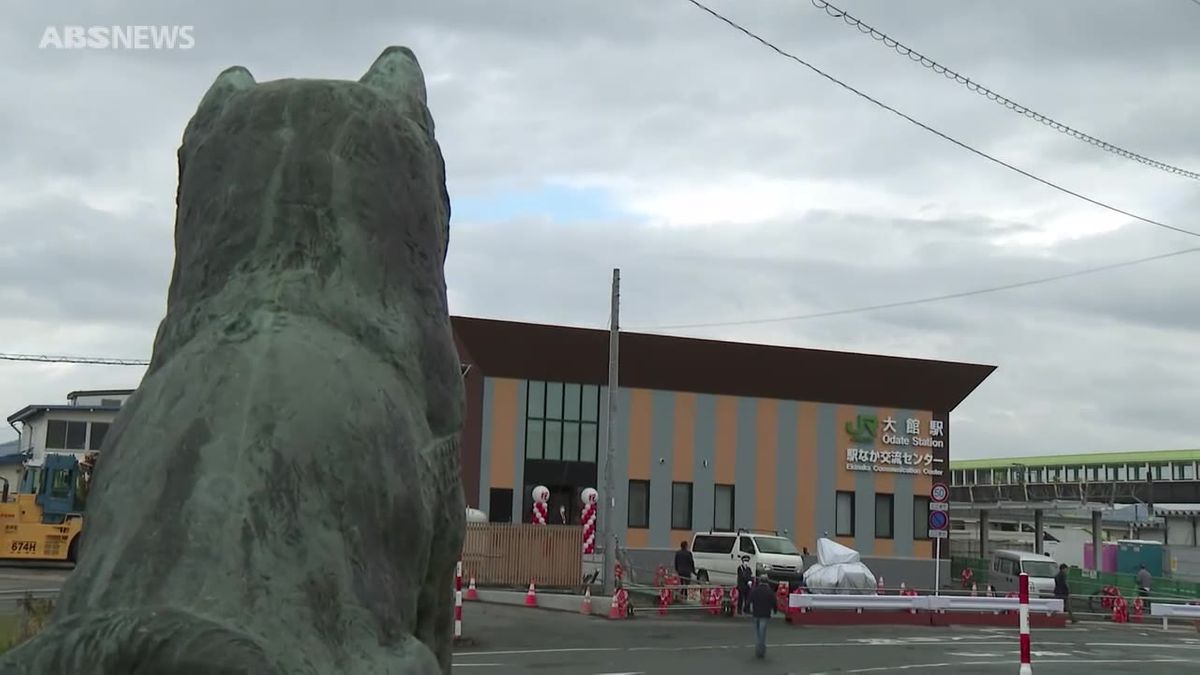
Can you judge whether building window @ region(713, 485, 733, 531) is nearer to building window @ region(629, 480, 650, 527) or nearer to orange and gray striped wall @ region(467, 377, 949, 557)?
orange and gray striped wall @ region(467, 377, 949, 557)

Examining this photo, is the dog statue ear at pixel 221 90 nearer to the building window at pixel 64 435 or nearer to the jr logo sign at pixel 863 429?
the jr logo sign at pixel 863 429

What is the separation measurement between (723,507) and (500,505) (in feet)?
26.3

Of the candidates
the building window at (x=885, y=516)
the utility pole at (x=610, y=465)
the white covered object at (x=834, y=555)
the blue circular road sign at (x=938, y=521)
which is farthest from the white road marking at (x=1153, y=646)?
the building window at (x=885, y=516)

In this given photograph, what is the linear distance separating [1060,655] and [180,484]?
2160 cm

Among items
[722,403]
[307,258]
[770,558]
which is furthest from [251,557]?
[722,403]

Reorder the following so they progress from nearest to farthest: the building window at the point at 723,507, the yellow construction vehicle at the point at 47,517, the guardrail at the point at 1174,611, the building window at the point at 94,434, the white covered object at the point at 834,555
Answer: the guardrail at the point at 1174,611 → the white covered object at the point at 834,555 → the yellow construction vehicle at the point at 47,517 → the building window at the point at 723,507 → the building window at the point at 94,434

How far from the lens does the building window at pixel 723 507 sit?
44312 millimetres

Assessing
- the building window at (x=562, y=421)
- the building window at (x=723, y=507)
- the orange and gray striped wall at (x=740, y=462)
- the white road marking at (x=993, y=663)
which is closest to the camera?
the white road marking at (x=993, y=663)

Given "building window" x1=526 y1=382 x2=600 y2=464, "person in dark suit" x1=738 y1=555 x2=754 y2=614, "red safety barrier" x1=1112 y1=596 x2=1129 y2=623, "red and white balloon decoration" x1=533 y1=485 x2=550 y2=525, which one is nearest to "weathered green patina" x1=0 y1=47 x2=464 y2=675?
"person in dark suit" x1=738 y1=555 x2=754 y2=614

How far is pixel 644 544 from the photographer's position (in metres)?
43.0

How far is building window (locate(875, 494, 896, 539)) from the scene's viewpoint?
46.5 metres

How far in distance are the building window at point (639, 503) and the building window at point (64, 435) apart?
19.6 metres

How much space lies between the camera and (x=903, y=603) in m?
28.5

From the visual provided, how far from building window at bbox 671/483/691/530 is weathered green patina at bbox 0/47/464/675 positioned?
130 ft
